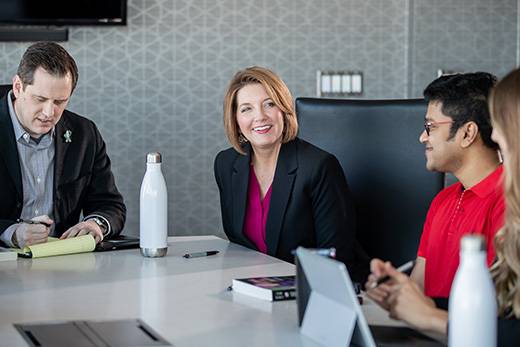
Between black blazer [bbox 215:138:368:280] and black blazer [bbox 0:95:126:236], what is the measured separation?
469mm

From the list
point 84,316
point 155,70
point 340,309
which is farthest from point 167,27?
point 340,309

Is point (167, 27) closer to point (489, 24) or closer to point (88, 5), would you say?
point (88, 5)

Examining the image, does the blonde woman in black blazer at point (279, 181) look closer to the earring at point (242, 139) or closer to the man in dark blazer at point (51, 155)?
the earring at point (242, 139)

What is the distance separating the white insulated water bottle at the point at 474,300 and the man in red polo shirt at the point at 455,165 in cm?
95

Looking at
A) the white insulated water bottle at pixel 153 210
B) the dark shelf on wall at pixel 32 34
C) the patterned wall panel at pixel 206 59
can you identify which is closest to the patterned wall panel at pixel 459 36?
the patterned wall panel at pixel 206 59

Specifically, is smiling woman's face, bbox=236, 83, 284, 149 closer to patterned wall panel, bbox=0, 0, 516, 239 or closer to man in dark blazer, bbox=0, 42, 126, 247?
man in dark blazer, bbox=0, 42, 126, 247

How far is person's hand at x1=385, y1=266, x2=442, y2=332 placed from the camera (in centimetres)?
185

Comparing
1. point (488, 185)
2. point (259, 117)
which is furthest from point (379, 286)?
point (259, 117)

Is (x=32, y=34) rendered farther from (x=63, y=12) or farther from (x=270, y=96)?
(x=270, y=96)

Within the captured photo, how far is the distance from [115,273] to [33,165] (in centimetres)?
83

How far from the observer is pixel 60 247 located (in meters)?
2.71

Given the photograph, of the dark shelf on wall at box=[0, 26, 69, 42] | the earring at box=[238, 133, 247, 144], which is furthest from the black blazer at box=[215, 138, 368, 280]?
the dark shelf on wall at box=[0, 26, 69, 42]

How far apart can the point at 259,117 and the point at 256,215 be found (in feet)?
0.99

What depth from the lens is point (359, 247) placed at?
122 inches
